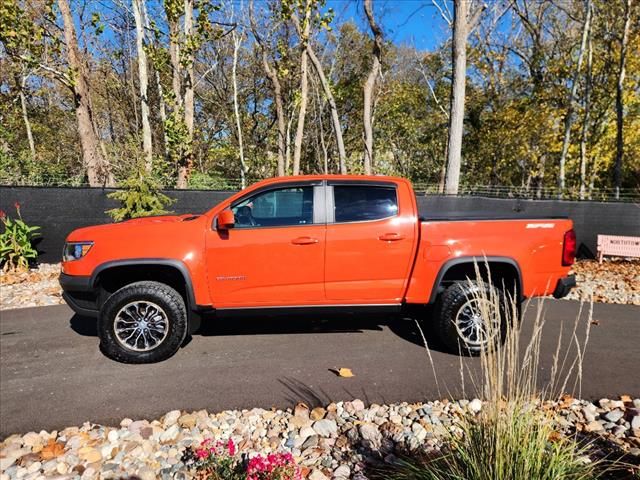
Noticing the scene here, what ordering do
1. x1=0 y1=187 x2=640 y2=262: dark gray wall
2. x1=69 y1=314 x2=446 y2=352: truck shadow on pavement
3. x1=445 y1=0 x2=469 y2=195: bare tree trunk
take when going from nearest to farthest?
x1=69 y1=314 x2=446 y2=352: truck shadow on pavement, x1=0 y1=187 x2=640 y2=262: dark gray wall, x1=445 y1=0 x2=469 y2=195: bare tree trunk

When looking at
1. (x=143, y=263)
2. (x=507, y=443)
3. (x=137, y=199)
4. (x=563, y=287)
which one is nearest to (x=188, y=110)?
(x=137, y=199)

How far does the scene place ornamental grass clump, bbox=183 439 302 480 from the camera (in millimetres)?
1878

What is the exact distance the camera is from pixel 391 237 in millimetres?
3678

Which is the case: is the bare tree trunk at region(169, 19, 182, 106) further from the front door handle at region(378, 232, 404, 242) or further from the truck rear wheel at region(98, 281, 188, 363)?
the front door handle at region(378, 232, 404, 242)

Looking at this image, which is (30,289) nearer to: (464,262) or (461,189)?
(464,262)

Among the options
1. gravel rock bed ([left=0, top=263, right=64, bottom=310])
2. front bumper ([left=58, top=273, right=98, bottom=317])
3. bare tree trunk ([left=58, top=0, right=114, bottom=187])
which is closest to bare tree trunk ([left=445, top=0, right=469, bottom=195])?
front bumper ([left=58, top=273, right=98, bottom=317])

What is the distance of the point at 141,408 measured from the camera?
2891mm

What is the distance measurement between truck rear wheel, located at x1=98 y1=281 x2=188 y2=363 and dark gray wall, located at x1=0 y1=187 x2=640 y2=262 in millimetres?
5166

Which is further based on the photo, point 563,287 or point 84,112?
point 84,112

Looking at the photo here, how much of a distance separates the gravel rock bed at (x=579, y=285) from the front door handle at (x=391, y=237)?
117 inches

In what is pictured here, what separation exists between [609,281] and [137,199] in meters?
8.64

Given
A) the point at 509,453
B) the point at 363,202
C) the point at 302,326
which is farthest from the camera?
the point at 302,326

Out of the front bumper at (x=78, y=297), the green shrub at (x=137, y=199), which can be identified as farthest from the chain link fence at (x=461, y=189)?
the front bumper at (x=78, y=297)

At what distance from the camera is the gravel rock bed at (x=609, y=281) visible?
19.0 feet
